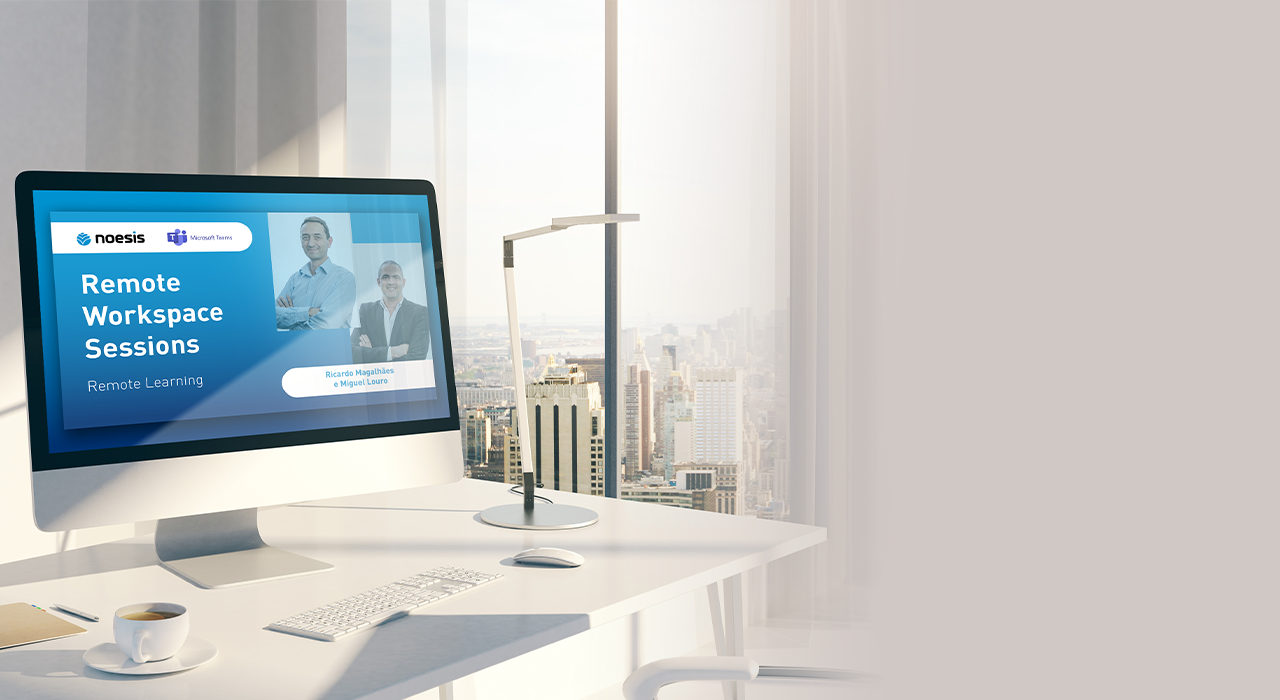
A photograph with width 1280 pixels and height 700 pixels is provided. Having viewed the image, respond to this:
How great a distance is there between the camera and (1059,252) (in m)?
1.54

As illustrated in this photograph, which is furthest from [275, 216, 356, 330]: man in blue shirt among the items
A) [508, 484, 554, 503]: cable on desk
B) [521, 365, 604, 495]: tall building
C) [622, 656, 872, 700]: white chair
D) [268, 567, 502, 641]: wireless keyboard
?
[521, 365, 604, 495]: tall building

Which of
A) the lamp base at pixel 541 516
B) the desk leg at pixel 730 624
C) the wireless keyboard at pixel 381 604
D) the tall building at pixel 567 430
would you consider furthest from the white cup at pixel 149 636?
the tall building at pixel 567 430

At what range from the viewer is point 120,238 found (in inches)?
48.5

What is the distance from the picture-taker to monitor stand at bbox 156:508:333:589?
1.25m

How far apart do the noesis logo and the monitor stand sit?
1.38ft

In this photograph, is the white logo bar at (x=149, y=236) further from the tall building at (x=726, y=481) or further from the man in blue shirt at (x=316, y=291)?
the tall building at (x=726, y=481)

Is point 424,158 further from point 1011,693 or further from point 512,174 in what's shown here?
point 1011,693

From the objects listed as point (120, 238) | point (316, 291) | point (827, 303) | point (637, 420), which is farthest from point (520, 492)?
point (827, 303)

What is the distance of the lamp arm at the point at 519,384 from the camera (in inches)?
66.3

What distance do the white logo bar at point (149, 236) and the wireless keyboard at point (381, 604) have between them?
1.83ft

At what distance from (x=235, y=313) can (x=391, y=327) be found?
243 millimetres

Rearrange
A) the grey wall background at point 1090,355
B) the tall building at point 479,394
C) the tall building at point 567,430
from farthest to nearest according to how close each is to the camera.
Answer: the tall building at point 567,430 → the tall building at point 479,394 → the grey wall background at point 1090,355

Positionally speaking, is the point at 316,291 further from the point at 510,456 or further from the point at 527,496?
the point at 510,456

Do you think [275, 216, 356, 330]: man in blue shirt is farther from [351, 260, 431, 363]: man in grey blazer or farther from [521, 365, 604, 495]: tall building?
[521, 365, 604, 495]: tall building
